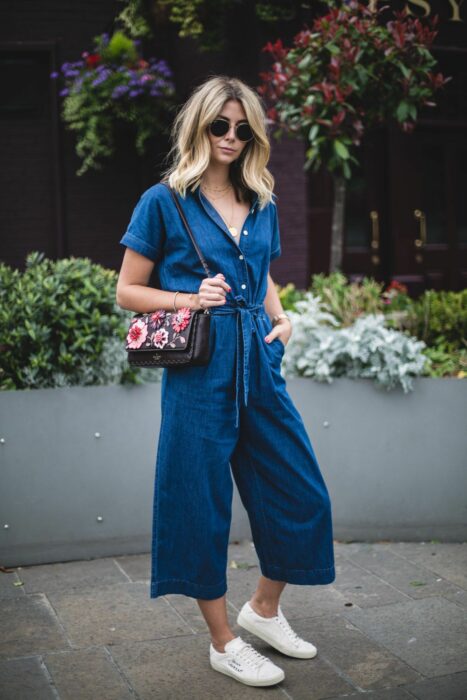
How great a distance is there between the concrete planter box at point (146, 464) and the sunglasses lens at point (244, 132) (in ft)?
5.60

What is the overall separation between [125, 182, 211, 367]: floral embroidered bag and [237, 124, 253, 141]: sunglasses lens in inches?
11.9

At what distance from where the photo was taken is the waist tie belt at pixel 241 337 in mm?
2930

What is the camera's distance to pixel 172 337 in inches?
113

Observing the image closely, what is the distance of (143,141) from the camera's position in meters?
7.53

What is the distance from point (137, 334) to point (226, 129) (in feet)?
2.49

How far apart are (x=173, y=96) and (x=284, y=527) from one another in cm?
512

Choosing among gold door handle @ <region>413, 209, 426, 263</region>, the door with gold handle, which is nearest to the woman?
the door with gold handle

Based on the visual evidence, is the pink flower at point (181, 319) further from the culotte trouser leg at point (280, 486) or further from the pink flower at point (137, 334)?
the culotte trouser leg at point (280, 486)

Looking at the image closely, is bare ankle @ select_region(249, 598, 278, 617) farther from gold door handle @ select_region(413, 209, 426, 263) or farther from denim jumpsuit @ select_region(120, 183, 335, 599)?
gold door handle @ select_region(413, 209, 426, 263)

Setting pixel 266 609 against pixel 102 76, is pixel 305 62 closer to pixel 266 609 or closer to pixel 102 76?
pixel 102 76

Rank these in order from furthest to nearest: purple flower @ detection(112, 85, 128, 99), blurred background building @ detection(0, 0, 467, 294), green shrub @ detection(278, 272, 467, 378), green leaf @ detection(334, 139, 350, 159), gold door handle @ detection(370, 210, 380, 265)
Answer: gold door handle @ detection(370, 210, 380, 265)
blurred background building @ detection(0, 0, 467, 294)
purple flower @ detection(112, 85, 128, 99)
green leaf @ detection(334, 139, 350, 159)
green shrub @ detection(278, 272, 467, 378)

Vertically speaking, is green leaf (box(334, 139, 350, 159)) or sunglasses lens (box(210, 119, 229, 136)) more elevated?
green leaf (box(334, 139, 350, 159))

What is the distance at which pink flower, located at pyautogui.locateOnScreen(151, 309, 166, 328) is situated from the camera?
295 centimetres

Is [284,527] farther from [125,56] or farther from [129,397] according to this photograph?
[125,56]
